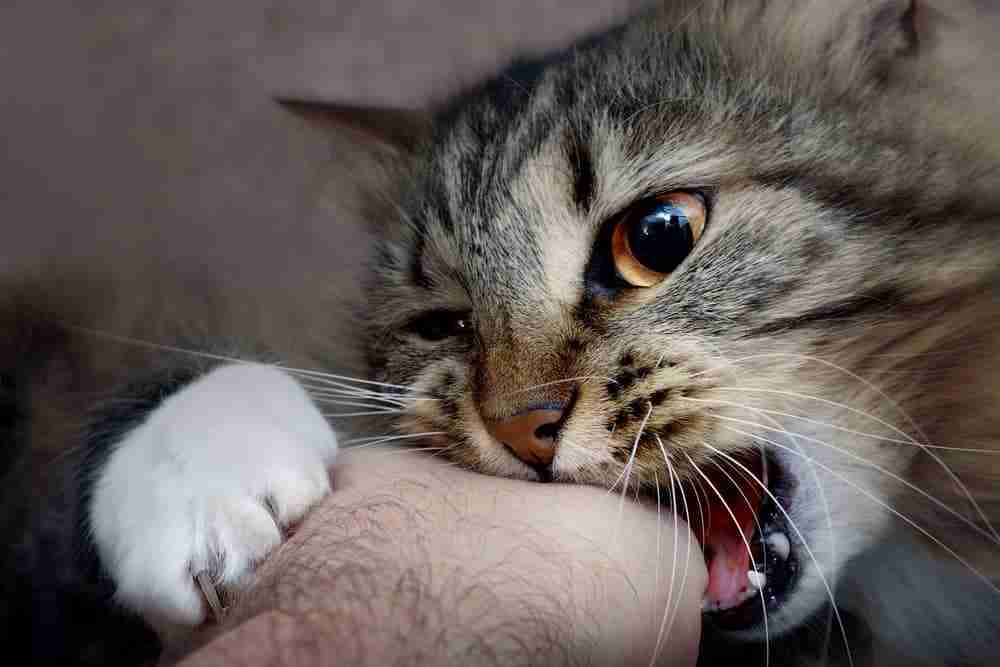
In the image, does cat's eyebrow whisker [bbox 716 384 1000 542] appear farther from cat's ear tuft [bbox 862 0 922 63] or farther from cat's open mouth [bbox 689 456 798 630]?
cat's ear tuft [bbox 862 0 922 63]

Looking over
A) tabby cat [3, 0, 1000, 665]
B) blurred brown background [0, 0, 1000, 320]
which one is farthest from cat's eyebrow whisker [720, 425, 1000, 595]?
blurred brown background [0, 0, 1000, 320]

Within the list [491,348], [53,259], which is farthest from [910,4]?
[53,259]

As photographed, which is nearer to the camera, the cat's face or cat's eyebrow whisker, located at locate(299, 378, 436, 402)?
the cat's face

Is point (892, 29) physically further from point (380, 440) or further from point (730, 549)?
point (380, 440)

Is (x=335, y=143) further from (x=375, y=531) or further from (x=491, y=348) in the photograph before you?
(x=375, y=531)

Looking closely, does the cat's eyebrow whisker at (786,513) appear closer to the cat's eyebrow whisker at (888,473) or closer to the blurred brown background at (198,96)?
the cat's eyebrow whisker at (888,473)
